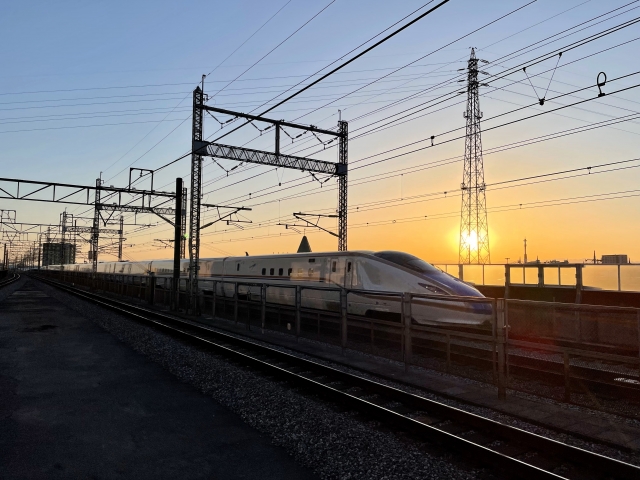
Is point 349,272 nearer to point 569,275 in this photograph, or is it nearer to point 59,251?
point 569,275

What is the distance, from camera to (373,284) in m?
13.9

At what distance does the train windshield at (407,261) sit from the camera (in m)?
13.2

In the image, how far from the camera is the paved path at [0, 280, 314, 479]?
4.58 m

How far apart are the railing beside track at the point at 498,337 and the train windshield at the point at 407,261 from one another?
1.46 m

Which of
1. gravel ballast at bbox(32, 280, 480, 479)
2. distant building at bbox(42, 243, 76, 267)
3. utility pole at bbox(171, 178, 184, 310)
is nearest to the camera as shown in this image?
gravel ballast at bbox(32, 280, 480, 479)

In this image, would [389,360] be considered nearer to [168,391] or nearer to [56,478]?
[168,391]

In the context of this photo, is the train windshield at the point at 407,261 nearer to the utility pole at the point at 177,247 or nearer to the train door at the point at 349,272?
the train door at the point at 349,272

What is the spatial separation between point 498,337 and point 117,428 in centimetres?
548

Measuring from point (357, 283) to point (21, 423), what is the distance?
10.0 m

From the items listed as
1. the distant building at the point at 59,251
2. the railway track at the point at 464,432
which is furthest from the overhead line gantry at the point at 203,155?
the distant building at the point at 59,251

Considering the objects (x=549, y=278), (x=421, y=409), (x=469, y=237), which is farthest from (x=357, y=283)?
(x=469, y=237)

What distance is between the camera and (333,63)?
31.0 feet

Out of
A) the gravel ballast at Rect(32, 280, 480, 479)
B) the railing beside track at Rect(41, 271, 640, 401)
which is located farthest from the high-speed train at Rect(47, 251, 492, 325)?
the gravel ballast at Rect(32, 280, 480, 479)

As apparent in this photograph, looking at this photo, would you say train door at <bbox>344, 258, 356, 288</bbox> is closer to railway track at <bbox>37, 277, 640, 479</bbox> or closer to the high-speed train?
the high-speed train
